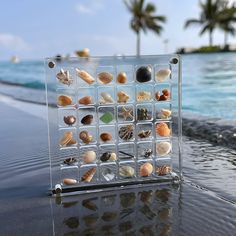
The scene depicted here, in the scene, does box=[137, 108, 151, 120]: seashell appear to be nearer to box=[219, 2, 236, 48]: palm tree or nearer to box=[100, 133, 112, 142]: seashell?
box=[100, 133, 112, 142]: seashell

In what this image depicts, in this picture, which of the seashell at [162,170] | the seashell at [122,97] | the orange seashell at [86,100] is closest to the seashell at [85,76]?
the orange seashell at [86,100]

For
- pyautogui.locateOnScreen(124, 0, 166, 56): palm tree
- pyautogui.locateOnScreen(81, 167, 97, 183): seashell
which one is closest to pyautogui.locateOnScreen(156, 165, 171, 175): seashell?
pyautogui.locateOnScreen(81, 167, 97, 183): seashell

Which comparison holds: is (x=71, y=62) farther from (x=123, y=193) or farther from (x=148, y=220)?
(x=148, y=220)

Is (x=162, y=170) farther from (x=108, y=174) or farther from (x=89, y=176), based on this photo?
(x=89, y=176)

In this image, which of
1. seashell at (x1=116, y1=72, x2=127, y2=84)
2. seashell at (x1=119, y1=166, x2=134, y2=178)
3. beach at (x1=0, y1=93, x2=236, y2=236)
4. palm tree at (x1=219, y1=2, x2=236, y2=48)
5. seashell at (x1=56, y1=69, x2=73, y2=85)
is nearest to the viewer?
beach at (x1=0, y1=93, x2=236, y2=236)

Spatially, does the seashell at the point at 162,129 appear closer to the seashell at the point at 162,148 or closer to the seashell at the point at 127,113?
the seashell at the point at 162,148

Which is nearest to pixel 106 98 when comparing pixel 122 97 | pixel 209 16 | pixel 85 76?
pixel 122 97
